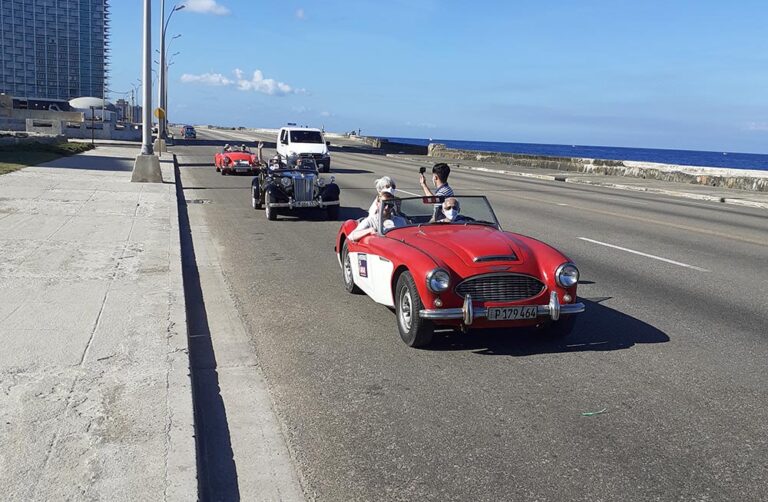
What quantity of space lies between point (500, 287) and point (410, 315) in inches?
31.8

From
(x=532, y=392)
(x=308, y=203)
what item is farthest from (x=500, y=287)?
(x=308, y=203)

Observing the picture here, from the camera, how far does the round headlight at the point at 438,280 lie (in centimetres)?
587

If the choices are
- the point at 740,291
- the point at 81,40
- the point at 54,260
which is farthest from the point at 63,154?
the point at 81,40

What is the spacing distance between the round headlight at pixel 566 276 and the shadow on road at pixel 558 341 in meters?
0.60

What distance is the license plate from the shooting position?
5.91 meters

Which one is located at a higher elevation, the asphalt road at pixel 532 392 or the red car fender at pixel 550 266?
the red car fender at pixel 550 266

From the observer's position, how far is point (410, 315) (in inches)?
246

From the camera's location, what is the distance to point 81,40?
166 m

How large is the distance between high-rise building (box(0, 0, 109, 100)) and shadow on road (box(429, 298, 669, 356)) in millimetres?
169855

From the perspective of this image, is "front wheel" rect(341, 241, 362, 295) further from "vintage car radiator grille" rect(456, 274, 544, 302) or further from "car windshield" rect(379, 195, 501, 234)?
"vintage car radiator grille" rect(456, 274, 544, 302)

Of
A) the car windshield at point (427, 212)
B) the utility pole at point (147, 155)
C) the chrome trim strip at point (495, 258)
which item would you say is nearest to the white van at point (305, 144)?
the utility pole at point (147, 155)

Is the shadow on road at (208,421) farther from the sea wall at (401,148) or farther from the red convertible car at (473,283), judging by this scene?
the sea wall at (401,148)

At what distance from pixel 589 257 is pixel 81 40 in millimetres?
177640

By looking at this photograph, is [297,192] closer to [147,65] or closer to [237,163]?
[147,65]
